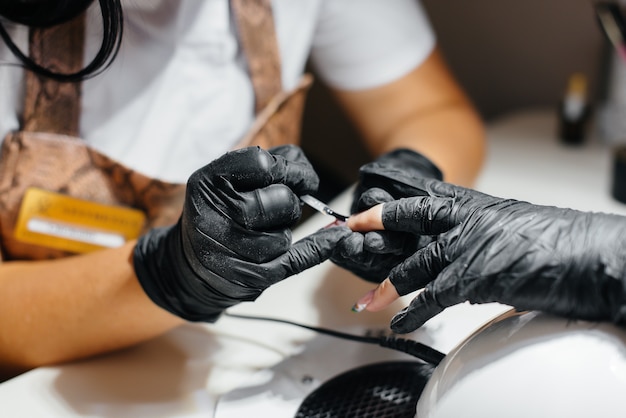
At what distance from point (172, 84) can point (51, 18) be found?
0.61 feet

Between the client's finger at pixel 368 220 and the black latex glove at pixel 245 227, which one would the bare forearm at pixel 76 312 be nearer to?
the black latex glove at pixel 245 227

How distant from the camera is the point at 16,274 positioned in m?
0.80

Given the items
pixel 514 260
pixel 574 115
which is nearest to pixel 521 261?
pixel 514 260

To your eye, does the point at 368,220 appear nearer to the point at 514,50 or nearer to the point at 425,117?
the point at 425,117

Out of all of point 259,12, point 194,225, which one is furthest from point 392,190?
point 259,12

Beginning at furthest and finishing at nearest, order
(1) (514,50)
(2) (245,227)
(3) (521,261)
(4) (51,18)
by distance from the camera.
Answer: (1) (514,50), (4) (51,18), (2) (245,227), (3) (521,261)

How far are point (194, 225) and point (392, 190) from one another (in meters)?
0.21

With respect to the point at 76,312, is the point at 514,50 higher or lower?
higher

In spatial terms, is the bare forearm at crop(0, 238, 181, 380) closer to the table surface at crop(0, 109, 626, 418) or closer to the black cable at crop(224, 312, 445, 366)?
the table surface at crop(0, 109, 626, 418)

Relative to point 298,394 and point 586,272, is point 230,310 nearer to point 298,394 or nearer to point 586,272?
point 298,394

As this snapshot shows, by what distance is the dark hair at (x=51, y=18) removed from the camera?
2.42 feet

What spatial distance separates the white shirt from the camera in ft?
2.77

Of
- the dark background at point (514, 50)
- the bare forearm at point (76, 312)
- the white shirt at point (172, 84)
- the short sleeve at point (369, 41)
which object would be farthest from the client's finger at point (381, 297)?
the dark background at point (514, 50)

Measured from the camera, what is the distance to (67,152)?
0.82m
